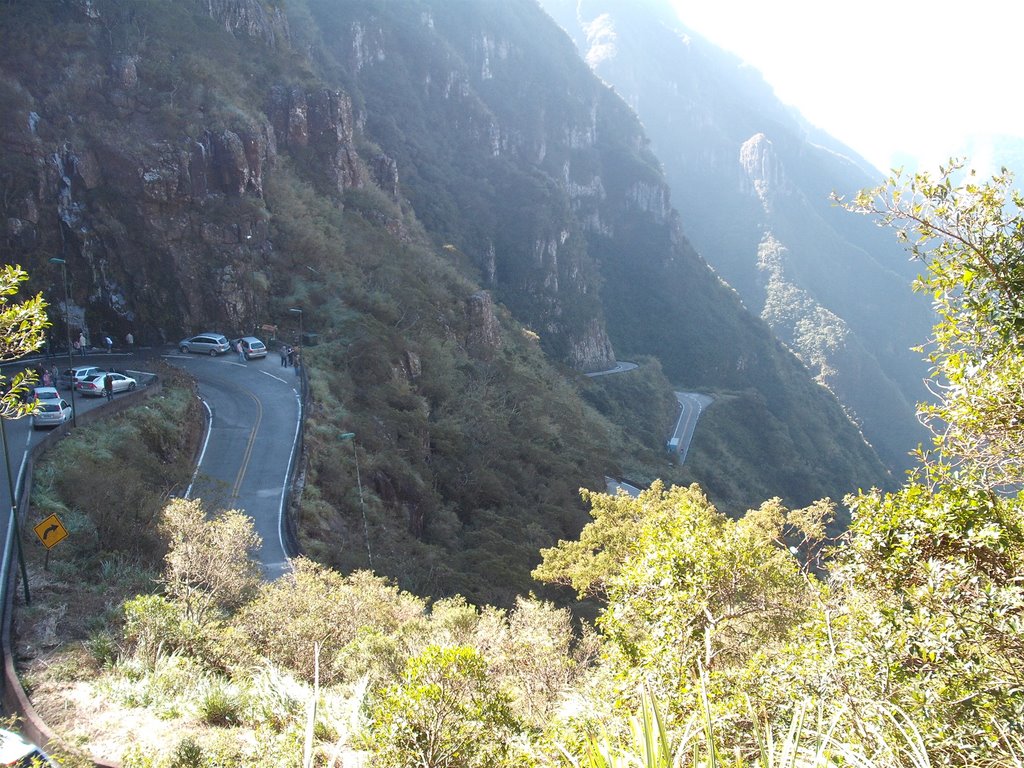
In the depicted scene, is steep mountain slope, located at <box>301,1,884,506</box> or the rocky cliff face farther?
steep mountain slope, located at <box>301,1,884,506</box>

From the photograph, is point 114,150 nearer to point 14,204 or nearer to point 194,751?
point 14,204

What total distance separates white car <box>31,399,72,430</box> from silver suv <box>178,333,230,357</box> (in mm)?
13066

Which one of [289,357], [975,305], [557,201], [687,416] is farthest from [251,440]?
[557,201]

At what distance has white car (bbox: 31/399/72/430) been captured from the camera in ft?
68.4

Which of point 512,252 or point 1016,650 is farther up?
point 1016,650

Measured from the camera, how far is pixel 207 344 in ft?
113

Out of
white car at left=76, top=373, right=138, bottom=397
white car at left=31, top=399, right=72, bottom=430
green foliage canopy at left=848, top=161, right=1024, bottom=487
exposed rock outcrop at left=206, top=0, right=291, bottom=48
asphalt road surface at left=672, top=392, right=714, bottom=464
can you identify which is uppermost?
green foliage canopy at left=848, top=161, right=1024, bottom=487

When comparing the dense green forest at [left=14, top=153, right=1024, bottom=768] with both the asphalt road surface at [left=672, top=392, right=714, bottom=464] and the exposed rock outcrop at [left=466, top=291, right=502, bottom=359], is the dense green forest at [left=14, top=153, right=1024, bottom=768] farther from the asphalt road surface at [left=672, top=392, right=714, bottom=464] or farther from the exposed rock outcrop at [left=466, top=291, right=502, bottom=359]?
the asphalt road surface at [left=672, top=392, right=714, bottom=464]

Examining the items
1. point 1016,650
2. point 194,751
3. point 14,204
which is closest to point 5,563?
point 194,751

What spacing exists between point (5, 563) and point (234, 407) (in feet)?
49.3

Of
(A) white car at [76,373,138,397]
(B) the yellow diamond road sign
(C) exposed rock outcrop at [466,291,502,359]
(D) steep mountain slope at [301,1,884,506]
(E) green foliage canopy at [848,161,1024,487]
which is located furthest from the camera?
(D) steep mountain slope at [301,1,884,506]

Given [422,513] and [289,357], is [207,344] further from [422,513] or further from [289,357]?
[422,513]

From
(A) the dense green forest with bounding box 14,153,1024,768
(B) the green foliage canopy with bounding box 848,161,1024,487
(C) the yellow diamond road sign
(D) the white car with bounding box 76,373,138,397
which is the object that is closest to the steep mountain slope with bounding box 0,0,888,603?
(D) the white car with bounding box 76,373,138,397

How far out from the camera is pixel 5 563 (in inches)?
508
